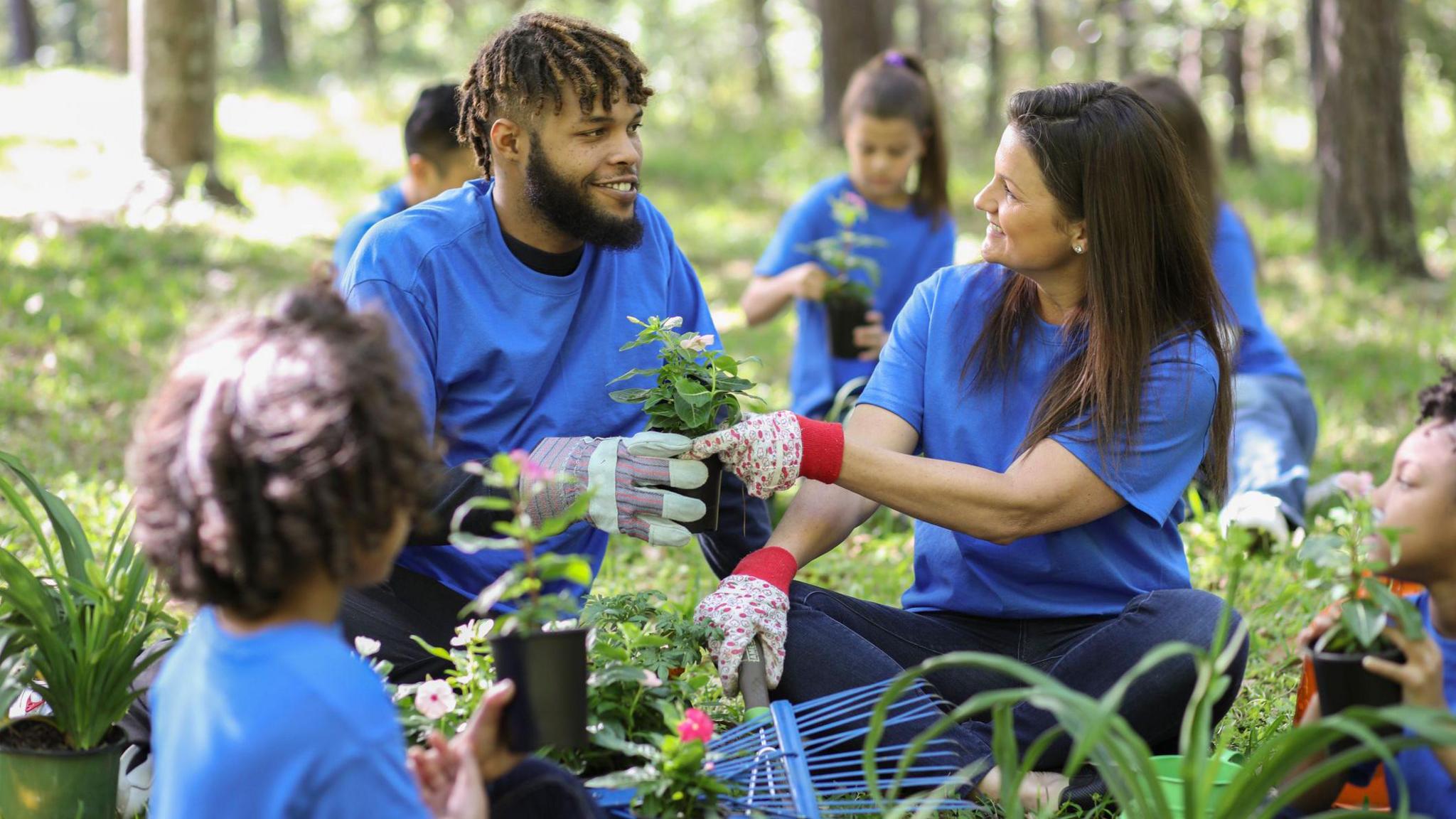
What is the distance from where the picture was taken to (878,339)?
4375mm

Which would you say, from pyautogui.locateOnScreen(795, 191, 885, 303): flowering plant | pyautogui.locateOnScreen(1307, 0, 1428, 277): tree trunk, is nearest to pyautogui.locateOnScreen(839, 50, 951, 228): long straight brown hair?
pyautogui.locateOnScreen(795, 191, 885, 303): flowering plant

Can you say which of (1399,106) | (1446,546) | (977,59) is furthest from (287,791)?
(977,59)

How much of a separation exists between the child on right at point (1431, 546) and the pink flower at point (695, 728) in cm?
86

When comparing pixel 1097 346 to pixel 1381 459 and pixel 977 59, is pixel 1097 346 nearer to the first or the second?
pixel 1381 459

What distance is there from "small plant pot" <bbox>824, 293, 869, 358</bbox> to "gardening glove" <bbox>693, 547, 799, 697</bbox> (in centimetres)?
182

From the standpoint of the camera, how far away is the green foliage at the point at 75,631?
2152 mm

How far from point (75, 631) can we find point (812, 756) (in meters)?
1.20

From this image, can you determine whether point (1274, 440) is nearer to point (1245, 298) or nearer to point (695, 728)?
point (1245, 298)

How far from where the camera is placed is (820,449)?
2.49 meters

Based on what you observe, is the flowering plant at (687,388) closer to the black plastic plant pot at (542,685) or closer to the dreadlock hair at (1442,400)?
the black plastic plant pot at (542,685)

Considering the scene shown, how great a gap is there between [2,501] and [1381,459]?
15.0 feet

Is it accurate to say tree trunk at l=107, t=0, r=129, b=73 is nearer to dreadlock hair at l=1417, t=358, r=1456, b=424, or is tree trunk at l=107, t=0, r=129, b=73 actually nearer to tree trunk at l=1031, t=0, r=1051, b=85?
tree trunk at l=1031, t=0, r=1051, b=85

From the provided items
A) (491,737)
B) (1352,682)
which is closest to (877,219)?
(1352,682)

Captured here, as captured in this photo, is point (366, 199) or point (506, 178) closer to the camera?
point (506, 178)
